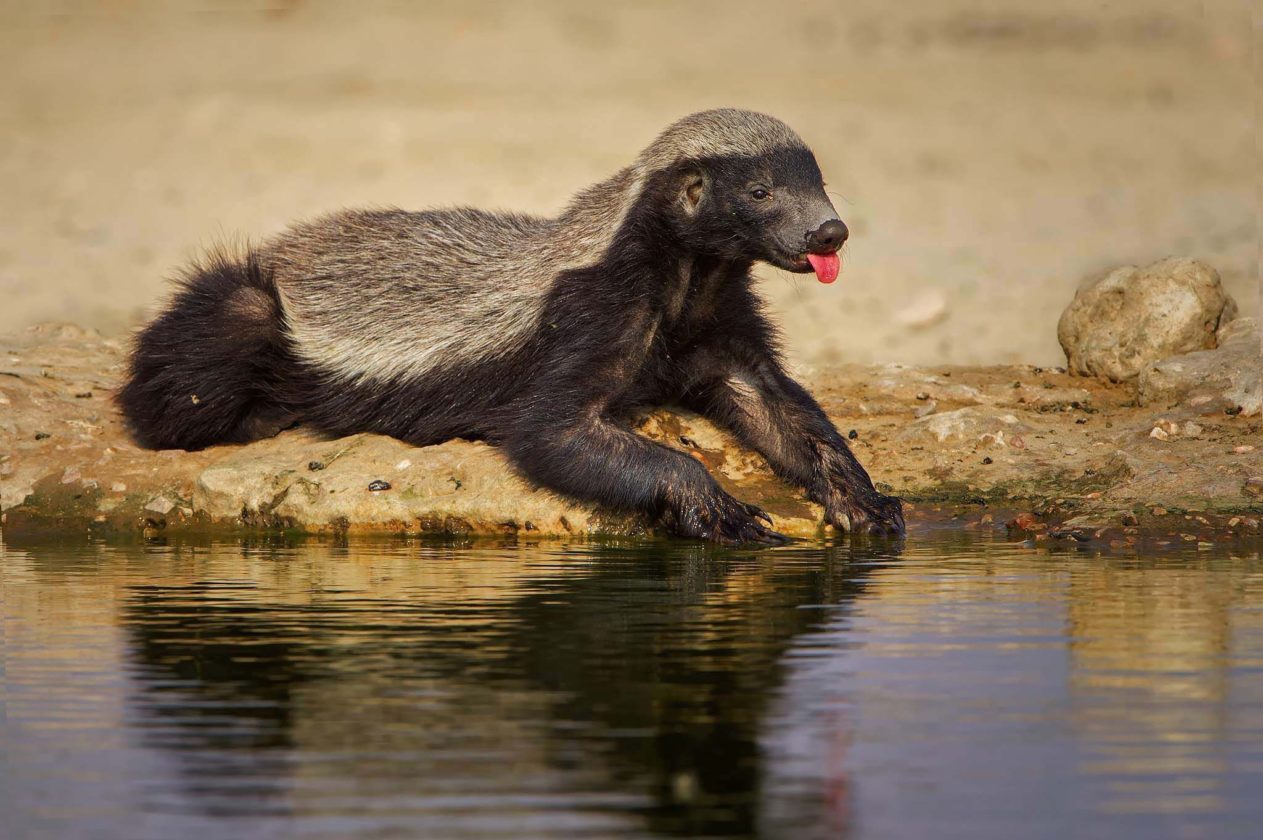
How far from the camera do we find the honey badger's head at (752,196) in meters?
8.95

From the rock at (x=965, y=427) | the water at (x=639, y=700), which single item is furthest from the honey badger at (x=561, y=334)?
the water at (x=639, y=700)

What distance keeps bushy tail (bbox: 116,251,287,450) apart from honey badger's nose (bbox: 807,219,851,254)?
11.3ft

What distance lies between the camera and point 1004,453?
10.2 metres

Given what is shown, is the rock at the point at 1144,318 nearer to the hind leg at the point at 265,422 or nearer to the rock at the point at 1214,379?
the rock at the point at 1214,379

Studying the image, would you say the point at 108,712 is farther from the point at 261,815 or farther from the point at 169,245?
the point at 169,245

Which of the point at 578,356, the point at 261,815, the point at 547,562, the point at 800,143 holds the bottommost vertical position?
the point at 261,815

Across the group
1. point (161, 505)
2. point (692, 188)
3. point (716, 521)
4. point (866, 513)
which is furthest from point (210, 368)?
point (866, 513)

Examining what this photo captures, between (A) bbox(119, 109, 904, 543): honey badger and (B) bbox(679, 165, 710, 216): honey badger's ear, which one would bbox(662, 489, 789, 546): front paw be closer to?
(A) bbox(119, 109, 904, 543): honey badger

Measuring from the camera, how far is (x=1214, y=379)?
36.0ft

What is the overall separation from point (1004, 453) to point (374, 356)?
3.69 meters

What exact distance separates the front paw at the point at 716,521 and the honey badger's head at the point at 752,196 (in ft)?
4.17

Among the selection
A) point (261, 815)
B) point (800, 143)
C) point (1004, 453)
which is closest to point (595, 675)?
point (261, 815)

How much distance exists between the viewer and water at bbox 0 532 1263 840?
13.8 ft

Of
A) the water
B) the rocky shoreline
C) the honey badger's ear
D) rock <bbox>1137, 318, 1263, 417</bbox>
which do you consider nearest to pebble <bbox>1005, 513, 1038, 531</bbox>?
the rocky shoreline
